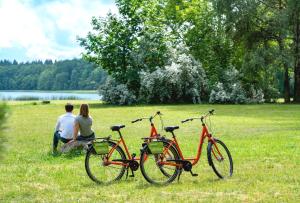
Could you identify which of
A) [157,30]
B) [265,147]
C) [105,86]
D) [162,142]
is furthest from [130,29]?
[162,142]

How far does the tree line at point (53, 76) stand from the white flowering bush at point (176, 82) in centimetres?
8440

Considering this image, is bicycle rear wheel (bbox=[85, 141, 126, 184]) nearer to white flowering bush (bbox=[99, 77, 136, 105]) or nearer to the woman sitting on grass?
the woman sitting on grass

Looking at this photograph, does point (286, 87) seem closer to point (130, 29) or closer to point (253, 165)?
point (130, 29)

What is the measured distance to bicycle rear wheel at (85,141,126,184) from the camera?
9.46 m

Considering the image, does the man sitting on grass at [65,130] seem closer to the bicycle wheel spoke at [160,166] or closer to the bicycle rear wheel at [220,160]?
the bicycle wheel spoke at [160,166]

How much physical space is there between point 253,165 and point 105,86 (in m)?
37.7

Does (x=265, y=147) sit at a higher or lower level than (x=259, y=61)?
lower

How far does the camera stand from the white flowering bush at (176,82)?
4503 cm

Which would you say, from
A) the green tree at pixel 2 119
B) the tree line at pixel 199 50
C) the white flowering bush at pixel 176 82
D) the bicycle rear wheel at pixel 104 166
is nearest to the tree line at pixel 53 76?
the tree line at pixel 199 50

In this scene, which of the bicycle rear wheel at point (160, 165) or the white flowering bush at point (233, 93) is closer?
the bicycle rear wheel at point (160, 165)

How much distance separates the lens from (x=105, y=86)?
48.4m

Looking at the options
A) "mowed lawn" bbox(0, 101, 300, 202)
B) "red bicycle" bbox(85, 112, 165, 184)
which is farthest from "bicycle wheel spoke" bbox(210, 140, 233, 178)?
"red bicycle" bbox(85, 112, 165, 184)

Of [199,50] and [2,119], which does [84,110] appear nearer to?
[2,119]

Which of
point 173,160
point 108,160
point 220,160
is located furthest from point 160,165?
point 220,160
